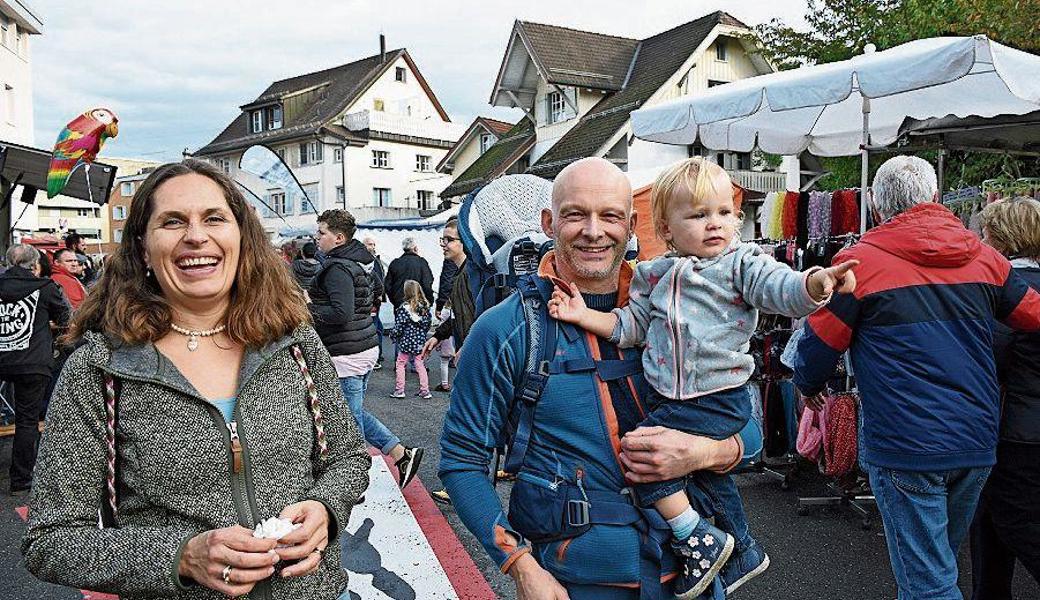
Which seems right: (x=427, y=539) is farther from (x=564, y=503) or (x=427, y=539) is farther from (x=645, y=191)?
(x=564, y=503)

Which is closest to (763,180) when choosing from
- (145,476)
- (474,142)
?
(474,142)

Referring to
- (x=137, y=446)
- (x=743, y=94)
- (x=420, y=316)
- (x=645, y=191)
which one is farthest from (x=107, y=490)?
(x=420, y=316)

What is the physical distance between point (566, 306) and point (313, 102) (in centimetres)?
4362

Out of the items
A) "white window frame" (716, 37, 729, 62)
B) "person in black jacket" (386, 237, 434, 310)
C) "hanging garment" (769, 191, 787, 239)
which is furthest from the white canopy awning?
"white window frame" (716, 37, 729, 62)

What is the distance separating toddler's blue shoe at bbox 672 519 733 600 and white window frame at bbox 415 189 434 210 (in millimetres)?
40951

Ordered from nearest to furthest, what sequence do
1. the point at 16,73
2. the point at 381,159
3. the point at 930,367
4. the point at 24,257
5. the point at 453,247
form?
the point at 930,367, the point at 24,257, the point at 453,247, the point at 16,73, the point at 381,159

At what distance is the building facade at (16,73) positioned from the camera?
65.7 feet

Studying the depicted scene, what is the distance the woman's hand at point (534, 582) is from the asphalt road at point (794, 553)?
2492mm

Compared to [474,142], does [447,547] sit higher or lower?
Result: lower

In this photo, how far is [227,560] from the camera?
167 centimetres

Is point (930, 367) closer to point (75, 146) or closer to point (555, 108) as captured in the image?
point (75, 146)

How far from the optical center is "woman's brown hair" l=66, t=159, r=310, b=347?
190cm

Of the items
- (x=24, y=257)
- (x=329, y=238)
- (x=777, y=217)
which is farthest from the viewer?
(x=24, y=257)

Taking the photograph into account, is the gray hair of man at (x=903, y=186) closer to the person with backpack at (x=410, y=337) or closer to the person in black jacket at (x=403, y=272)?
the person with backpack at (x=410, y=337)
